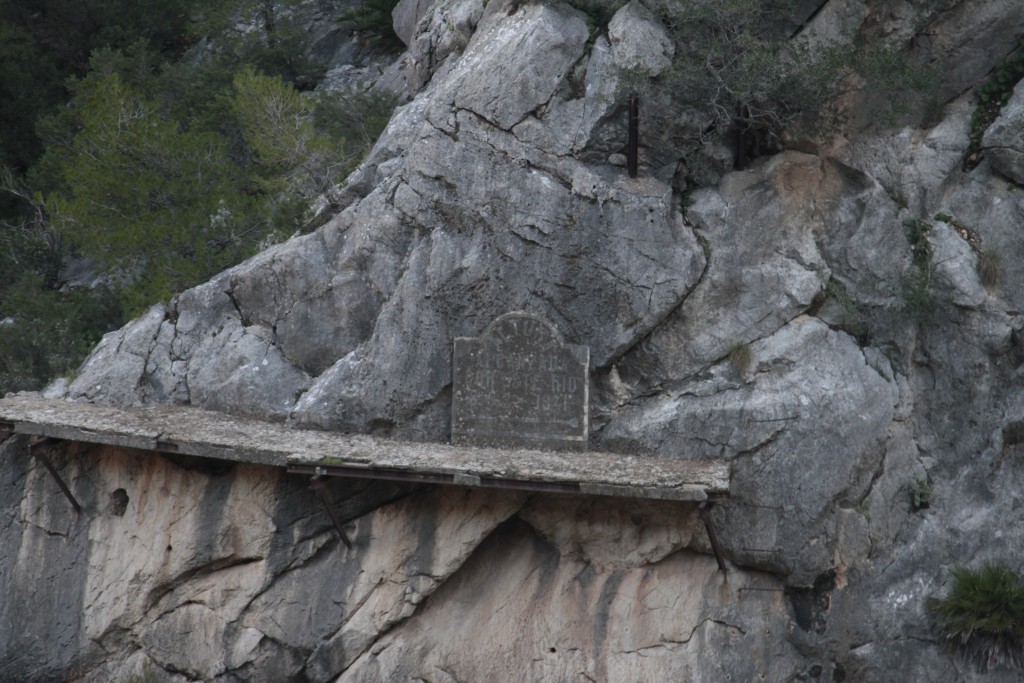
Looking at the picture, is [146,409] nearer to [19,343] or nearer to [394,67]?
[19,343]

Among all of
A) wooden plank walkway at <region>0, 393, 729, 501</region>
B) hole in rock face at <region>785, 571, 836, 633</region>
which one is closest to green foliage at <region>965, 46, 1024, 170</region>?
wooden plank walkway at <region>0, 393, 729, 501</region>

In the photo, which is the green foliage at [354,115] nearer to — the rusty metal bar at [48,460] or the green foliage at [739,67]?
the green foliage at [739,67]

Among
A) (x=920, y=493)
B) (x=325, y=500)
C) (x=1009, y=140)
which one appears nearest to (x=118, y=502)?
(x=325, y=500)

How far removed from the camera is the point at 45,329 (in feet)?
60.4

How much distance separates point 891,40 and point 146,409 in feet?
34.2

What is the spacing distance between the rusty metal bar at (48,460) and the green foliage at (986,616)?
10.1 m

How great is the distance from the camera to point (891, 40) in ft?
49.4

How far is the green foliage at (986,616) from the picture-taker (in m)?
12.6

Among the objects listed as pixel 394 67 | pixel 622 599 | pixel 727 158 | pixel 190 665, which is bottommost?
pixel 190 665

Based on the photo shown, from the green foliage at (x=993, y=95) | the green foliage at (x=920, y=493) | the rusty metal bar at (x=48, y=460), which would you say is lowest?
the rusty metal bar at (x=48, y=460)

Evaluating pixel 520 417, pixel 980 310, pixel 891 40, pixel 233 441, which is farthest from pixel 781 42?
pixel 233 441

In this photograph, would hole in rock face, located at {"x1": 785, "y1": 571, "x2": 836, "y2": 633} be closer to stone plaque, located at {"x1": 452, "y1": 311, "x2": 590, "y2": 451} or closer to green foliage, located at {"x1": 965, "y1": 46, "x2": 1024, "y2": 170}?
stone plaque, located at {"x1": 452, "y1": 311, "x2": 590, "y2": 451}

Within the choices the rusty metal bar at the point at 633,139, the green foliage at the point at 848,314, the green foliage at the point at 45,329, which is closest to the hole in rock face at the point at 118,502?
the green foliage at the point at 45,329

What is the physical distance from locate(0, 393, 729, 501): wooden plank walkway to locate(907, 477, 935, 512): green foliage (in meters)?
2.34
